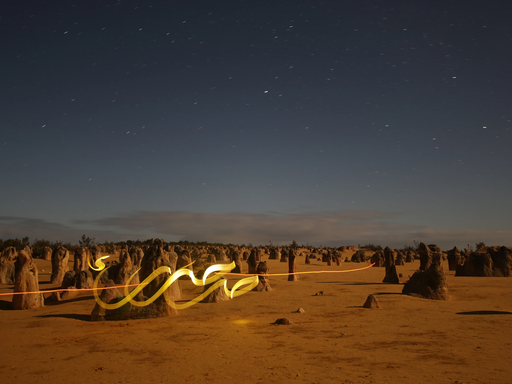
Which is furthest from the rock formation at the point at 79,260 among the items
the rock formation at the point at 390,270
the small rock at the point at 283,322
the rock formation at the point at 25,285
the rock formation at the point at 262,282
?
the rock formation at the point at 390,270

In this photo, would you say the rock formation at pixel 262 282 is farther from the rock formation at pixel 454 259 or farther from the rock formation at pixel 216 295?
the rock formation at pixel 454 259

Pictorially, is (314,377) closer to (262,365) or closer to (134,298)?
(262,365)

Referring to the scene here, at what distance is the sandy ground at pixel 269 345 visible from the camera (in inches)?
249

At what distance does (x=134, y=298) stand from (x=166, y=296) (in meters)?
1.24

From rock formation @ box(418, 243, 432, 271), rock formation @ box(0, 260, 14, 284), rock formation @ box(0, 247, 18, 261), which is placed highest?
rock formation @ box(418, 243, 432, 271)

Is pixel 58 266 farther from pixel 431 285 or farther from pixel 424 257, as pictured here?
pixel 424 257

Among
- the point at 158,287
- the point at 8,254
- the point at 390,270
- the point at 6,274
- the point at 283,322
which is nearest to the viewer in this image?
the point at 283,322

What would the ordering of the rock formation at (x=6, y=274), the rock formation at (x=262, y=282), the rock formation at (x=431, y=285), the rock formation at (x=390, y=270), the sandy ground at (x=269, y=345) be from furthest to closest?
the rock formation at (x=6, y=274) < the rock formation at (x=390, y=270) < the rock formation at (x=262, y=282) < the rock formation at (x=431, y=285) < the sandy ground at (x=269, y=345)

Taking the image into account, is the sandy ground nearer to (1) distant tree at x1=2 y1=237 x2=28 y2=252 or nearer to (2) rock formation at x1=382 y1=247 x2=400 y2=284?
(2) rock formation at x1=382 y1=247 x2=400 y2=284

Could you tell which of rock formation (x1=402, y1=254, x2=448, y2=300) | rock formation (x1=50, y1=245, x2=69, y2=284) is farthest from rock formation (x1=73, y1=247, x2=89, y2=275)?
rock formation (x1=402, y1=254, x2=448, y2=300)

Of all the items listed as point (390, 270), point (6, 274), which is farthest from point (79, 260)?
point (390, 270)

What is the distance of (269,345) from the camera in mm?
8352

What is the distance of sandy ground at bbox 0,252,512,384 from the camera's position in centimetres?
631

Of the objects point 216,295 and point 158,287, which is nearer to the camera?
point 158,287
